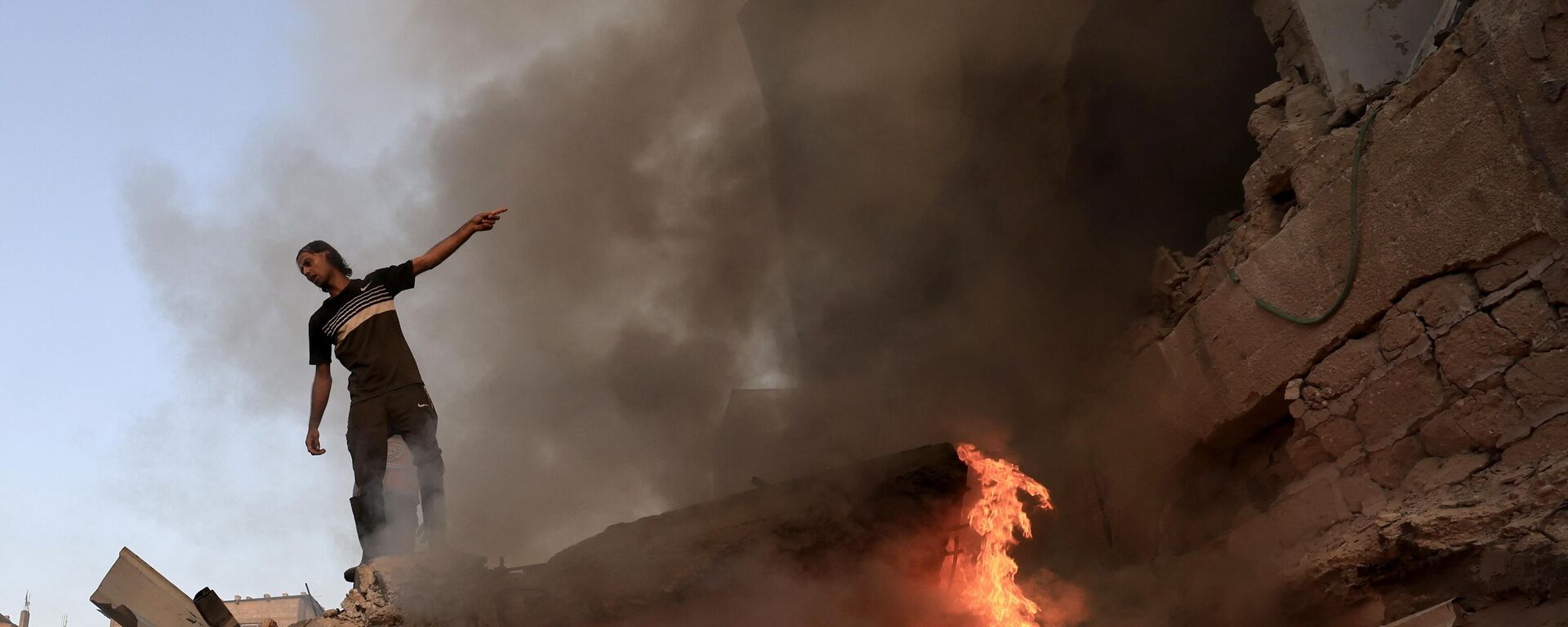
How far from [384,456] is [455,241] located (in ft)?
3.23

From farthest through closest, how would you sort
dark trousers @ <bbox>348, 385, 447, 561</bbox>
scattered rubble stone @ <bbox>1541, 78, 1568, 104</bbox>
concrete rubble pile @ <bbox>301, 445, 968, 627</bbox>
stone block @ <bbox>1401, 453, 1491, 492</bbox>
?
dark trousers @ <bbox>348, 385, 447, 561</bbox>
concrete rubble pile @ <bbox>301, 445, 968, 627</bbox>
stone block @ <bbox>1401, 453, 1491, 492</bbox>
scattered rubble stone @ <bbox>1541, 78, 1568, 104</bbox>

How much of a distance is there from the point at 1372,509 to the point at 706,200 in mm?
5452

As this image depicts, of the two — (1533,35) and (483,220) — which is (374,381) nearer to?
(483,220)

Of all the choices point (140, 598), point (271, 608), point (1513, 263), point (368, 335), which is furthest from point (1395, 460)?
point (271, 608)

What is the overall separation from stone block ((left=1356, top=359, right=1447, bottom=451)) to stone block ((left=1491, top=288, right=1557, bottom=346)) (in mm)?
388

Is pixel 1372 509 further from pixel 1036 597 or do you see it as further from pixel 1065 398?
pixel 1065 398

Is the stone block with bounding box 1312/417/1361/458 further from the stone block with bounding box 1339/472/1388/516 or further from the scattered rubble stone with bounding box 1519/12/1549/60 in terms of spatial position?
the scattered rubble stone with bounding box 1519/12/1549/60

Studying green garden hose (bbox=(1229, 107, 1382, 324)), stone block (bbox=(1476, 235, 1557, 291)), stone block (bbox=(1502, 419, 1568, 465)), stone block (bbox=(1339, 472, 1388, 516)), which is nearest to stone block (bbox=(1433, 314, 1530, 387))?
stone block (bbox=(1476, 235, 1557, 291))

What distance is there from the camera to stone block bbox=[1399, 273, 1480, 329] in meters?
4.06

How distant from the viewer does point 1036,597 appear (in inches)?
244

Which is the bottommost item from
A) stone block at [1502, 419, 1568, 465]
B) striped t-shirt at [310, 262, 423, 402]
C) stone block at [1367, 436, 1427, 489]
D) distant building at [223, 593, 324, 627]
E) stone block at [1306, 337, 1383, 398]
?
stone block at [1502, 419, 1568, 465]

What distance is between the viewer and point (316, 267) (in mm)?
4945

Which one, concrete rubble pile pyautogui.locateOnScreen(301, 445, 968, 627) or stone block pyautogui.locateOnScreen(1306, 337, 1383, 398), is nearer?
concrete rubble pile pyautogui.locateOnScreen(301, 445, 968, 627)

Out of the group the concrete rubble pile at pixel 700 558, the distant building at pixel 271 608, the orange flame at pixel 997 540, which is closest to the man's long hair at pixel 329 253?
the concrete rubble pile at pixel 700 558
